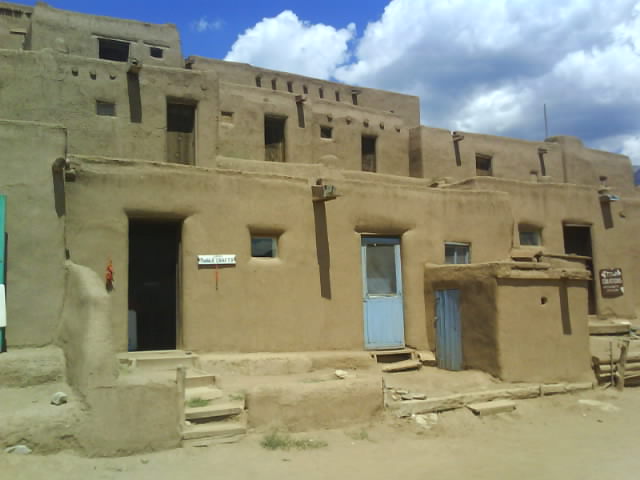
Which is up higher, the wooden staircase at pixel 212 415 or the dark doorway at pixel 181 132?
the dark doorway at pixel 181 132

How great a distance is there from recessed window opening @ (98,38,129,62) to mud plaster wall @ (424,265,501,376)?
13179mm

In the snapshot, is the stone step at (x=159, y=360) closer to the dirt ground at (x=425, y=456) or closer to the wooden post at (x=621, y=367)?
the dirt ground at (x=425, y=456)

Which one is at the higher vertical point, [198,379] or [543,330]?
[543,330]

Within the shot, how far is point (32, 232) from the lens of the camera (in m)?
8.20

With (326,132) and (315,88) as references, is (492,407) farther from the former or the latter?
(315,88)

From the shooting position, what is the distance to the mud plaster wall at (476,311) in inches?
428

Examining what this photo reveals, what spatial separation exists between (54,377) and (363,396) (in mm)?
3945

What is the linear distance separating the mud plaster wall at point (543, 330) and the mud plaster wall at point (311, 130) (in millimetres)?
7071

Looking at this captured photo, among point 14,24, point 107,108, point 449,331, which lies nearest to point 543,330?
point 449,331

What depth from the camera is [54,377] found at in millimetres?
7746

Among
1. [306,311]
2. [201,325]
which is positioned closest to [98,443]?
[201,325]

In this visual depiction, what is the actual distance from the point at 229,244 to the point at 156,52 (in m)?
12.4

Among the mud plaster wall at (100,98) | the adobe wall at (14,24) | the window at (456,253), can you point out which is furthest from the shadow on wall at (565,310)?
the adobe wall at (14,24)

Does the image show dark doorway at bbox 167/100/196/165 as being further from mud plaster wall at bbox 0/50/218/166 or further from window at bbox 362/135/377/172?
window at bbox 362/135/377/172
